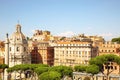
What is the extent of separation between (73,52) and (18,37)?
17635 mm

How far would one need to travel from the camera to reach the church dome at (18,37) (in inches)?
3324

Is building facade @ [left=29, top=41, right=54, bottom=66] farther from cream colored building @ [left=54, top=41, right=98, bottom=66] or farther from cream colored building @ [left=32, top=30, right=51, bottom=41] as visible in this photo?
cream colored building @ [left=32, top=30, right=51, bottom=41]

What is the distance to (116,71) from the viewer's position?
77375mm

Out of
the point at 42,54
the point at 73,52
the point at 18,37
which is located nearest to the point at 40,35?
the point at 42,54

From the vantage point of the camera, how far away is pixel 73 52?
289 ft

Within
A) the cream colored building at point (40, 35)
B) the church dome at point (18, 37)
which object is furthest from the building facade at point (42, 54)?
the cream colored building at point (40, 35)

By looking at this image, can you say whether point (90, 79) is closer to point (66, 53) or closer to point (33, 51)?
point (66, 53)

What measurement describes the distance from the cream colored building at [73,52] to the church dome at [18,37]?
1251 cm

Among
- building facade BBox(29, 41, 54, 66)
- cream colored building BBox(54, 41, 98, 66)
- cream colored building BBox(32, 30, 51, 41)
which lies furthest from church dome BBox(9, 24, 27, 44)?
cream colored building BBox(32, 30, 51, 41)

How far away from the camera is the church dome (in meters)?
84.4

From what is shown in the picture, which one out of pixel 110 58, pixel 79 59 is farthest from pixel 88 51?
pixel 110 58

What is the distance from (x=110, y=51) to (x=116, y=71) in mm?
10359

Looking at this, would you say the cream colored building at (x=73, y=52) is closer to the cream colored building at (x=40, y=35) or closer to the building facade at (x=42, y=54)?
the building facade at (x=42, y=54)

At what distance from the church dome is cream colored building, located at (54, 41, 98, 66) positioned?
12512 mm
